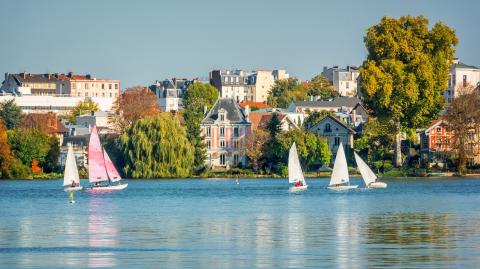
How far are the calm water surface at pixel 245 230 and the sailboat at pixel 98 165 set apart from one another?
5420 millimetres

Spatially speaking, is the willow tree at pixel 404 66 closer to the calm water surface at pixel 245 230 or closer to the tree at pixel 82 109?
the calm water surface at pixel 245 230

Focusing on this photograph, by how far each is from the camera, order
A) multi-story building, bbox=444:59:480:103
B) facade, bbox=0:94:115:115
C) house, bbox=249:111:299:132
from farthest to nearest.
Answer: facade, bbox=0:94:115:115 < multi-story building, bbox=444:59:480:103 < house, bbox=249:111:299:132

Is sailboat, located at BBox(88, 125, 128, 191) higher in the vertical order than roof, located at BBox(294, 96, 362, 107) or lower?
lower

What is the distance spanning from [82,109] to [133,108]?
4648 centimetres

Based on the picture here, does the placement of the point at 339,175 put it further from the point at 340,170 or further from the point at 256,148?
the point at 256,148

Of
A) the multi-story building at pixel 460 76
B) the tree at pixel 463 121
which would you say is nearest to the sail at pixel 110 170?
the tree at pixel 463 121

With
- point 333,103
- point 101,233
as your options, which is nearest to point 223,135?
point 333,103

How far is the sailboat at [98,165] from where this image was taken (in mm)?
88438

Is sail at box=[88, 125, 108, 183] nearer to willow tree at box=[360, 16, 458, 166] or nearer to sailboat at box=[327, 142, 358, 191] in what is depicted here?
sailboat at box=[327, 142, 358, 191]

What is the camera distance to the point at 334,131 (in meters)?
129

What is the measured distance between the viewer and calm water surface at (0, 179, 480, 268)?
36750 mm

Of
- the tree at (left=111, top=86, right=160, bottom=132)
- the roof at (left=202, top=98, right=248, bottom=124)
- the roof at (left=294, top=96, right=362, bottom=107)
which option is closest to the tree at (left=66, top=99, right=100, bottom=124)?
the tree at (left=111, top=86, right=160, bottom=132)

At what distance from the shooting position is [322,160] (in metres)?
122

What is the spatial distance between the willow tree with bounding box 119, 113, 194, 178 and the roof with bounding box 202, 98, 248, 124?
2074 centimetres
